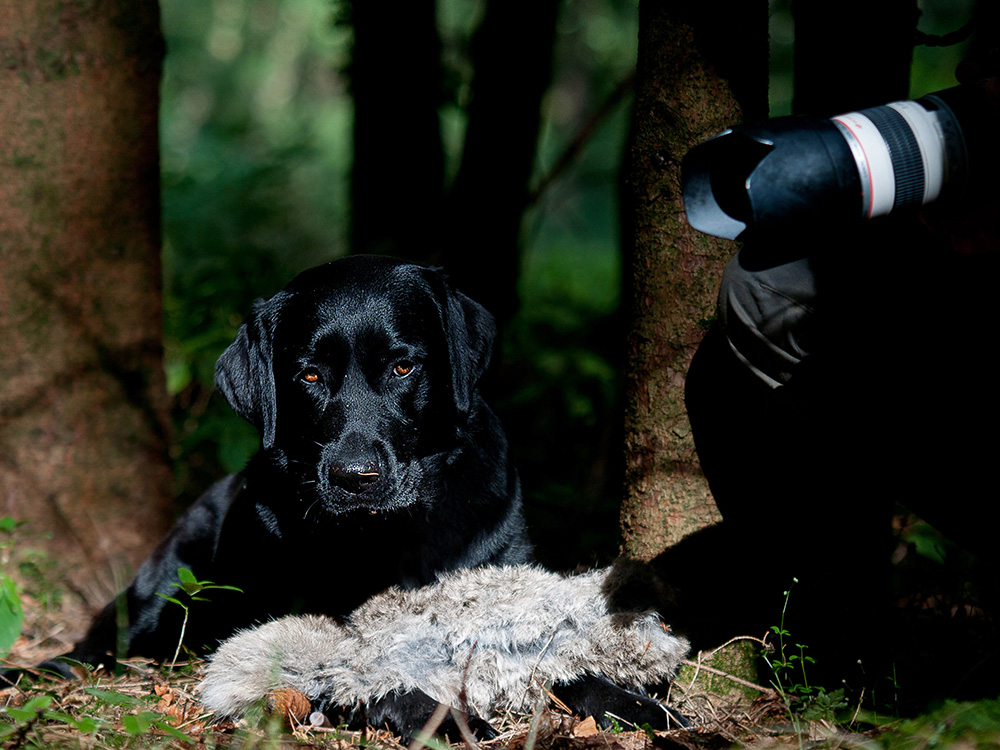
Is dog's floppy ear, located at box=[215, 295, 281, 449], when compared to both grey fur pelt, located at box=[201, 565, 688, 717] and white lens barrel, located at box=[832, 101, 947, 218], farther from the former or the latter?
white lens barrel, located at box=[832, 101, 947, 218]

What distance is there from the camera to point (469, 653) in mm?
2252

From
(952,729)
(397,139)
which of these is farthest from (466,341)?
(397,139)

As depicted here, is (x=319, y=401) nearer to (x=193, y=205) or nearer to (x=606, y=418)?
(x=606, y=418)

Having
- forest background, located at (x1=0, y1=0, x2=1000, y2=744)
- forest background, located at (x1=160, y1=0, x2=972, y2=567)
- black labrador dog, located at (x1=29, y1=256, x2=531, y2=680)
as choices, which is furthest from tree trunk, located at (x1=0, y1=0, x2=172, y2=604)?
black labrador dog, located at (x1=29, y1=256, x2=531, y2=680)

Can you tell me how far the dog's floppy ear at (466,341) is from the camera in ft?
9.20

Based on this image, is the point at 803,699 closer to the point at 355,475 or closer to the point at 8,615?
the point at 355,475

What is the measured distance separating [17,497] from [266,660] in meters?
1.73

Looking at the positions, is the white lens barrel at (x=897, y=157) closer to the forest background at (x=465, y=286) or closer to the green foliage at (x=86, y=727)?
the forest background at (x=465, y=286)

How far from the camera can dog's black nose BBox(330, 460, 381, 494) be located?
244 cm

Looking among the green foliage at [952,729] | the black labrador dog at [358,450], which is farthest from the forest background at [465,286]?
the green foliage at [952,729]

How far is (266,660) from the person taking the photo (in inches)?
88.5

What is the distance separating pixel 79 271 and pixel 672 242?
239cm

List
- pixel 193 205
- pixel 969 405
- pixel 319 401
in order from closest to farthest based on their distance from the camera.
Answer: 1. pixel 969 405
2. pixel 319 401
3. pixel 193 205

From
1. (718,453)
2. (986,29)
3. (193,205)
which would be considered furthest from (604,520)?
(193,205)
